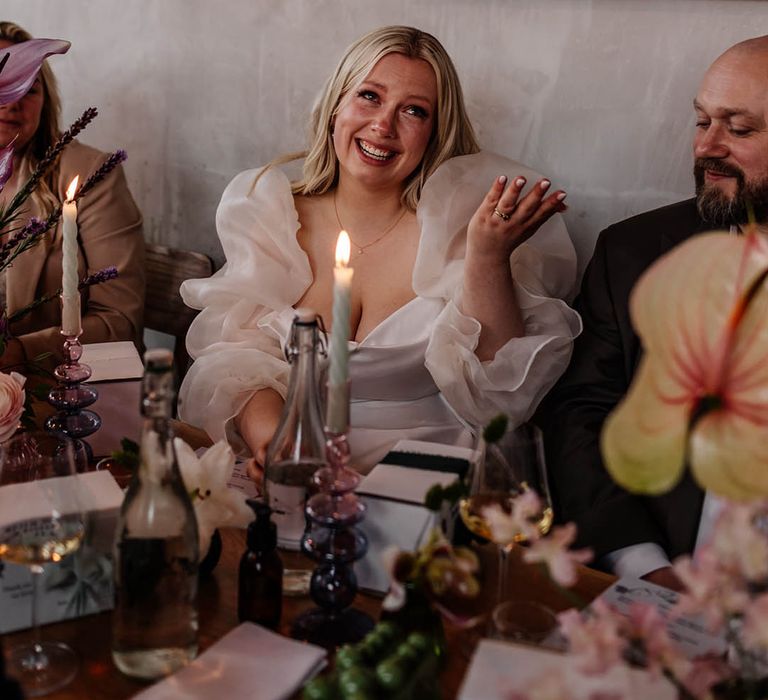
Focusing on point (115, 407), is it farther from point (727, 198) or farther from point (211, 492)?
point (727, 198)

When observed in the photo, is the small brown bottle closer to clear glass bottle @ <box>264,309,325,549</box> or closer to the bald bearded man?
clear glass bottle @ <box>264,309,325,549</box>

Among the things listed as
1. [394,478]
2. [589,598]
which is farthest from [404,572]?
[589,598]

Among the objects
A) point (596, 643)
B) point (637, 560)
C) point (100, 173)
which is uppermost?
point (100, 173)

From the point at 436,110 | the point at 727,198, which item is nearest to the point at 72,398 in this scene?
the point at 436,110

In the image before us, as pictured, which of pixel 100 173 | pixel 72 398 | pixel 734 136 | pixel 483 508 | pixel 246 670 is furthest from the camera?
pixel 734 136

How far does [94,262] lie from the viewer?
7.91 feet

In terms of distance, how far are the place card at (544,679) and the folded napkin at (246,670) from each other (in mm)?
194

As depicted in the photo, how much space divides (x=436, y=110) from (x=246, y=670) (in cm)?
142

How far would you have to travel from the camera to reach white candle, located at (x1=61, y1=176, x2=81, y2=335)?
4.06 ft

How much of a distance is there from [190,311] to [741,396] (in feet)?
6.85

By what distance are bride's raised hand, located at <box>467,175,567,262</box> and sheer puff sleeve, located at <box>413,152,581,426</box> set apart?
133mm

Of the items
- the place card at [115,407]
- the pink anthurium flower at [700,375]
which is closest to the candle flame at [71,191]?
the place card at [115,407]

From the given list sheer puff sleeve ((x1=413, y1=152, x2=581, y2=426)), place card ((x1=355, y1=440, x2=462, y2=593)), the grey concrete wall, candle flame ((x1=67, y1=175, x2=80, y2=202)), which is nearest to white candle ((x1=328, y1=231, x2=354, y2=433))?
place card ((x1=355, y1=440, x2=462, y2=593))

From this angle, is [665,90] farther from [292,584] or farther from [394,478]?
[292,584]
